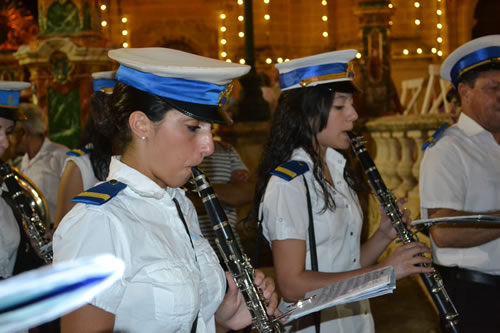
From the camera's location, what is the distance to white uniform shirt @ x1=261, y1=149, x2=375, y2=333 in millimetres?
2658

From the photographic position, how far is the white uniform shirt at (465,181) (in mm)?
3051

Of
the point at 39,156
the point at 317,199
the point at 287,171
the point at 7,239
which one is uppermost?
the point at 287,171

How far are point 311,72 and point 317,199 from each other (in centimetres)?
59

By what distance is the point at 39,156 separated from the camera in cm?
533

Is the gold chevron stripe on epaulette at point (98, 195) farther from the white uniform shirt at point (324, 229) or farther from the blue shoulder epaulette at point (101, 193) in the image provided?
the white uniform shirt at point (324, 229)

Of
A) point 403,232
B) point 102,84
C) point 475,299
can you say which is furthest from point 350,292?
point 102,84

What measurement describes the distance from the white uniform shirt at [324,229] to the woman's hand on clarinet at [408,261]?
0.24 metres

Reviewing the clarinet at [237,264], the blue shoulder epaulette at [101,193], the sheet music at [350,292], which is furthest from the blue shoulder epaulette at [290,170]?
the blue shoulder epaulette at [101,193]

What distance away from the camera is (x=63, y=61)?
23.1 ft

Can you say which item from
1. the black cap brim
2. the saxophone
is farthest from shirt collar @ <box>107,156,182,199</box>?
the saxophone

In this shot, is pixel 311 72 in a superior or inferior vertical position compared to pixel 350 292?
superior

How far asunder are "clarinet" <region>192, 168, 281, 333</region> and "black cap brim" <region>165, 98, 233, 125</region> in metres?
0.33

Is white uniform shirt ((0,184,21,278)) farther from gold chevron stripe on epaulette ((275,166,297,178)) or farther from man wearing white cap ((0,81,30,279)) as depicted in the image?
gold chevron stripe on epaulette ((275,166,297,178))

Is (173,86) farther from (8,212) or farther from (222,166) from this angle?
(222,166)
